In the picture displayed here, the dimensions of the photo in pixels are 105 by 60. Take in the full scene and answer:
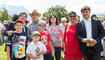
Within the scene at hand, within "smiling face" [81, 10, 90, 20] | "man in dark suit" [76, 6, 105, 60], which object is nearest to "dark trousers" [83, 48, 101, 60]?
"man in dark suit" [76, 6, 105, 60]

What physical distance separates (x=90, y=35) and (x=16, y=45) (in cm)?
182

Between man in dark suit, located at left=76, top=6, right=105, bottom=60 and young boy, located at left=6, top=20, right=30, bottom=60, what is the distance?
142cm

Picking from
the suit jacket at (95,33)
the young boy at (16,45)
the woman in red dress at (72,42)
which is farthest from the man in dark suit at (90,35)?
the young boy at (16,45)

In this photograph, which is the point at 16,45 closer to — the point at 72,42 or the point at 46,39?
the point at 46,39

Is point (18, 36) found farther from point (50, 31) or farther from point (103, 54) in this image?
point (103, 54)

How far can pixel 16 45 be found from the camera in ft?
11.7

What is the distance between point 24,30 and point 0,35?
891 centimetres

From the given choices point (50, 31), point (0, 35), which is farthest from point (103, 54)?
point (0, 35)

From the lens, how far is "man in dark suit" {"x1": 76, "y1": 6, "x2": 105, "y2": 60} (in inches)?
139

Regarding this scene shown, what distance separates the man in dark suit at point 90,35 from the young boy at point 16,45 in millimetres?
1424

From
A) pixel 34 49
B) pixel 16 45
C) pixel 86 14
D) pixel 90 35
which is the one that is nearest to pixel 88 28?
pixel 90 35

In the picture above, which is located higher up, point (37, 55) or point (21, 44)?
point (21, 44)

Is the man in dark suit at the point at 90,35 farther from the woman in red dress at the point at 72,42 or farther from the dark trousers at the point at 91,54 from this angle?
the woman in red dress at the point at 72,42

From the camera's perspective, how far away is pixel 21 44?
3.61 m
